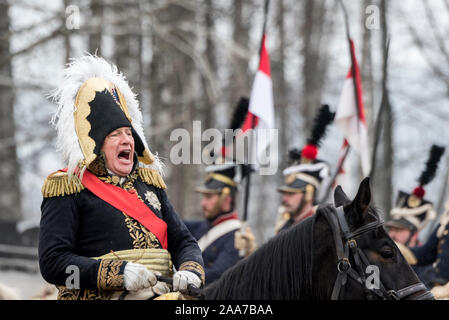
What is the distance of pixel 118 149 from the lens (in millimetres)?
3371

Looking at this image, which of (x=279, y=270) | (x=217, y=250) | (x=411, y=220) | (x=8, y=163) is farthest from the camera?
(x=8, y=163)

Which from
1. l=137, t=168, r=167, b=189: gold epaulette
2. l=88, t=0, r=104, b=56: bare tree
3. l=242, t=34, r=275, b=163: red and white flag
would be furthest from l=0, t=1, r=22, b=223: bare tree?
l=137, t=168, r=167, b=189: gold epaulette

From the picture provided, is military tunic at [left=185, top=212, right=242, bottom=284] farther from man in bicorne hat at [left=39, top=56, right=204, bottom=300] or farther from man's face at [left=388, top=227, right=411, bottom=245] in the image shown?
man in bicorne hat at [left=39, top=56, right=204, bottom=300]

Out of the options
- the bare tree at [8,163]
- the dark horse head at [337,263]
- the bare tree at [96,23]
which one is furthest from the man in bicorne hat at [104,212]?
the bare tree at [8,163]

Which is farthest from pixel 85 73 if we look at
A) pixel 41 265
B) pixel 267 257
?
pixel 267 257

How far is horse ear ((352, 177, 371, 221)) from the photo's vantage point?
3256 mm

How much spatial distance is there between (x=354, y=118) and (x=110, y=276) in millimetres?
4718

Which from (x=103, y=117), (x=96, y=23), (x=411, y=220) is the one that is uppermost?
(x=96, y=23)

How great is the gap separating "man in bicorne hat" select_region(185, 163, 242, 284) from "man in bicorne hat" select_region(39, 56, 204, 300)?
3.46 m

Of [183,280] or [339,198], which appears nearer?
[183,280]

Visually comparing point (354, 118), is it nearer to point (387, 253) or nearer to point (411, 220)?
point (411, 220)

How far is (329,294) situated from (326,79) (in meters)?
18.0

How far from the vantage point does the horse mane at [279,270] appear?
3.27 m

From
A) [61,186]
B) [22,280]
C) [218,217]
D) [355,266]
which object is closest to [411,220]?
[218,217]
